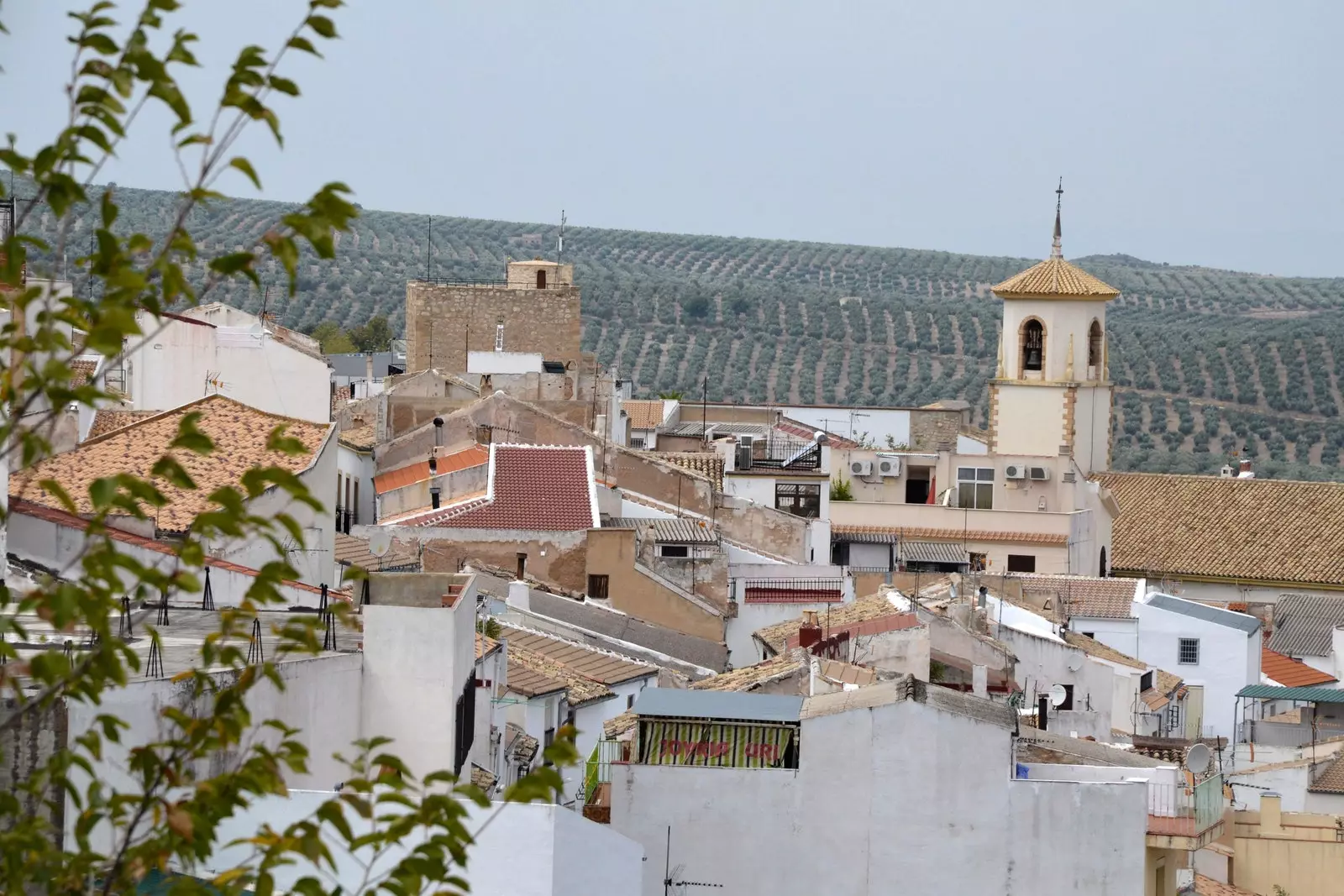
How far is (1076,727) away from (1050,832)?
31.0 ft

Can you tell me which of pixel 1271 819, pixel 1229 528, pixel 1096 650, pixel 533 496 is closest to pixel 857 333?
pixel 1229 528

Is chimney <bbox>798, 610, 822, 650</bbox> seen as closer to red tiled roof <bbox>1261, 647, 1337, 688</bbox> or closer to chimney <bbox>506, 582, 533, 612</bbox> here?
chimney <bbox>506, 582, 533, 612</bbox>

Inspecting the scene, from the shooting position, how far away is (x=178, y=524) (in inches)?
704

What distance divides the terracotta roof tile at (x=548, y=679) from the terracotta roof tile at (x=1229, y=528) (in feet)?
113

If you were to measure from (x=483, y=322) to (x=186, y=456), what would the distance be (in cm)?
3491

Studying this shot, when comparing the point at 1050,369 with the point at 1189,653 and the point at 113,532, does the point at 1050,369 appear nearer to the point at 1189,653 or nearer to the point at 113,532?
the point at 1189,653

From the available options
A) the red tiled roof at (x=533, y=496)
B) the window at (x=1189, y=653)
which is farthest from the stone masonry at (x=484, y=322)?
the red tiled roof at (x=533, y=496)

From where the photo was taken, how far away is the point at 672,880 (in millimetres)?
16172

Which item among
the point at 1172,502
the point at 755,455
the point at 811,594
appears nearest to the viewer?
the point at 811,594

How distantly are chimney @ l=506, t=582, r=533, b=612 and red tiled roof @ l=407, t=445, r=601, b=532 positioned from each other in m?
3.73

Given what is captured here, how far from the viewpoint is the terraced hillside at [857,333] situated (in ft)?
348

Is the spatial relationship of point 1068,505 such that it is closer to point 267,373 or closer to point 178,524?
point 267,373

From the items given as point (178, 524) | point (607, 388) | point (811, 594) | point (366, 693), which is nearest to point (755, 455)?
point (607, 388)

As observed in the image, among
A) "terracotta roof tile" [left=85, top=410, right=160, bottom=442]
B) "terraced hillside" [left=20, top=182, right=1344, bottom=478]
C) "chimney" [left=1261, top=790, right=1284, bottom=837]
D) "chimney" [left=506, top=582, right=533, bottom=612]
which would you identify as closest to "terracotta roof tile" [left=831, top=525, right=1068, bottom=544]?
"chimney" [left=506, top=582, right=533, bottom=612]
